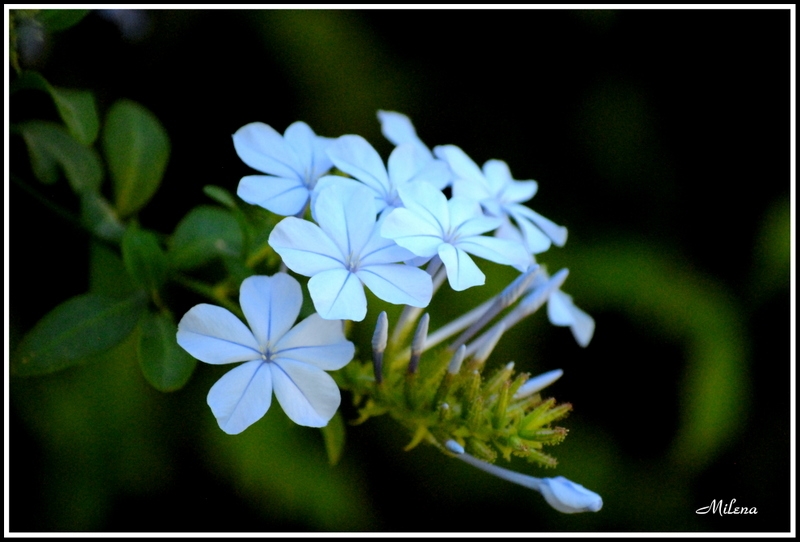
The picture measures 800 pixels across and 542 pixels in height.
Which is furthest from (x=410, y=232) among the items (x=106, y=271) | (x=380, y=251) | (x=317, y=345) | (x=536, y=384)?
(x=106, y=271)

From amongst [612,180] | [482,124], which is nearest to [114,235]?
[482,124]

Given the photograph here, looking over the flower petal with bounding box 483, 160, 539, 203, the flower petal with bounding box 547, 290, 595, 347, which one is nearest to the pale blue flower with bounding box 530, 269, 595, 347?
the flower petal with bounding box 547, 290, 595, 347

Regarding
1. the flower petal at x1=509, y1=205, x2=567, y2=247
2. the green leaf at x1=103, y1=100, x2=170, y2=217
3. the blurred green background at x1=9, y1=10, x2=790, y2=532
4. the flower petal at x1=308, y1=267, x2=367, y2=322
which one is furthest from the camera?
the blurred green background at x1=9, y1=10, x2=790, y2=532

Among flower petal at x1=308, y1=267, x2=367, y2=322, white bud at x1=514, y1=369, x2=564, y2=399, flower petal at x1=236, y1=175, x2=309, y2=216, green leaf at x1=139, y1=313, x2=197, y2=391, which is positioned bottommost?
green leaf at x1=139, y1=313, x2=197, y2=391

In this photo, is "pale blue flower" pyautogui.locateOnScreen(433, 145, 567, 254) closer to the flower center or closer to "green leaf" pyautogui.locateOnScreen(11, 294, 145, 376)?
the flower center

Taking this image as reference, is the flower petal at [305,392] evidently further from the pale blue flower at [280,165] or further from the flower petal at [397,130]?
the flower petal at [397,130]

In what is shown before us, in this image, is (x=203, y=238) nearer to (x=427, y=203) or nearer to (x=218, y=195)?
(x=218, y=195)

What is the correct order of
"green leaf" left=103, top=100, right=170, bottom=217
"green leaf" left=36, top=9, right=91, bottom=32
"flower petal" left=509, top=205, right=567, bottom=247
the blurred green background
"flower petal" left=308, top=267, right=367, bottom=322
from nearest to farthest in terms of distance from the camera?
"flower petal" left=308, top=267, right=367, bottom=322 → "green leaf" left=36, top=9, right=91, bottom=32 → "flower petal" left=509, top=205, right=567, bottom=247 → "green leaf" left=103, top=100, right=170, bottom=217 → the blurred green background
